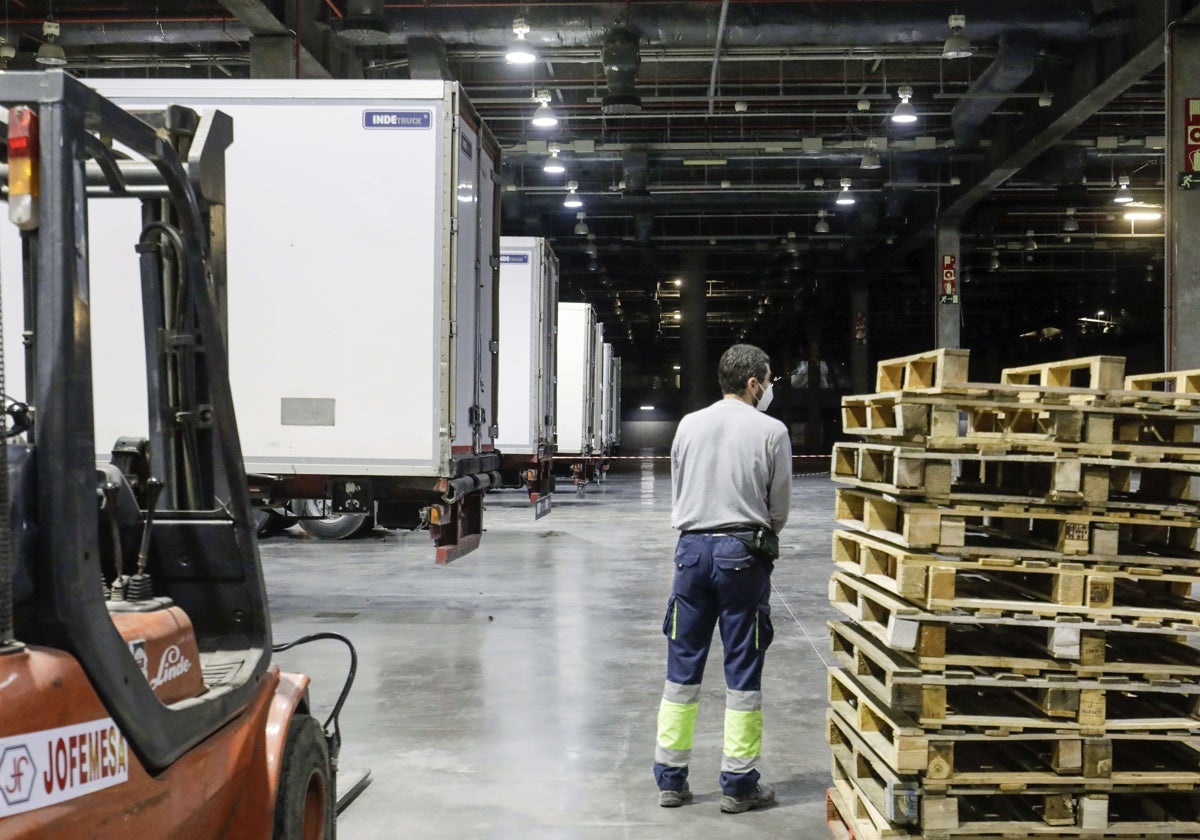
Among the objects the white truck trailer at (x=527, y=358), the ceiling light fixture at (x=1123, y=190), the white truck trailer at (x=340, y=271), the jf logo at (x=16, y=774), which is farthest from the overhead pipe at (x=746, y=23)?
the jf logo at (x=16, y=774)

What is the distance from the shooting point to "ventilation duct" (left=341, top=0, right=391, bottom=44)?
14609mm

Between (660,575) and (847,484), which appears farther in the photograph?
(660,575)

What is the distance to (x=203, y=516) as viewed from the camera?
3291mm

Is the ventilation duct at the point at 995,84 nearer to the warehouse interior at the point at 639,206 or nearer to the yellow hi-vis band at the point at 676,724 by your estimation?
the warehouse interior at the point at 639,206

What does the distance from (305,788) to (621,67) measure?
13.1m

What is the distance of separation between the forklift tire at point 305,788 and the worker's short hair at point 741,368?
91.2 inches

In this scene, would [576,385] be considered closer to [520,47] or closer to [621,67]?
[621,67]

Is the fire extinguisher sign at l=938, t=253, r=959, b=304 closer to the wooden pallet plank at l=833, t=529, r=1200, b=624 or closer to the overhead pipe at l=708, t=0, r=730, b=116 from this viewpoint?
the overhead pipe at l=708, t=0, r=730, b=116

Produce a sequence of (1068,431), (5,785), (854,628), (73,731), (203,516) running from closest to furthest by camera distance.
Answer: (5,785) < (73,731) < (203,516) < (1068,431) < (854,628)

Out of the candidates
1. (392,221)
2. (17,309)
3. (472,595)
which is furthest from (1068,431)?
(472,595)

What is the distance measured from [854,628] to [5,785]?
3.66 meters

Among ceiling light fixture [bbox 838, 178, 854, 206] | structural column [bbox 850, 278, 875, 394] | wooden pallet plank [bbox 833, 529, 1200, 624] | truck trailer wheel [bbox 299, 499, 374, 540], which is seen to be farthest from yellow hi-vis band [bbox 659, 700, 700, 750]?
structural column [bbox 850, 278, 875, 394]

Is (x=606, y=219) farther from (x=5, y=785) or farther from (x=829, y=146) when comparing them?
(x=5, y=785)

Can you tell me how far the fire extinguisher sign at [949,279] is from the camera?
26.8m
